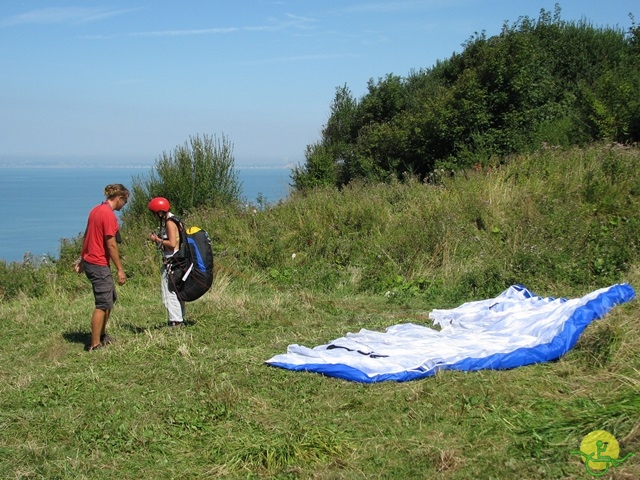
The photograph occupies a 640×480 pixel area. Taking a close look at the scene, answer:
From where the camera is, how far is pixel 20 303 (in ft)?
36.4

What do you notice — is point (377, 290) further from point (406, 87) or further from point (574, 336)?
point (406, 87)

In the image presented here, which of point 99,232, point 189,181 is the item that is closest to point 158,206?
point 99,232

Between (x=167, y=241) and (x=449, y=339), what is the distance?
3265 millimetres

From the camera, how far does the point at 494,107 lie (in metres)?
22.1

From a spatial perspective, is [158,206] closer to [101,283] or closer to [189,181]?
[101,283]

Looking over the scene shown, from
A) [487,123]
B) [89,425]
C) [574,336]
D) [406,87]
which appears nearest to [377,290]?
[574,336]

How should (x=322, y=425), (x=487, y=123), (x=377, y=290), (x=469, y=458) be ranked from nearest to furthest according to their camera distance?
(x=469, y=458), (x=322, y=425), (x=377, y=290), (x=487, y=123)

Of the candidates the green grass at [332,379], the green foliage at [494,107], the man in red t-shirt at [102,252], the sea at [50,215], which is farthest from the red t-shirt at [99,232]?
the green foliage at [494,107]

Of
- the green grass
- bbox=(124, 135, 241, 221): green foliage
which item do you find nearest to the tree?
bbox=(124, 135, 241, 221): green foliage

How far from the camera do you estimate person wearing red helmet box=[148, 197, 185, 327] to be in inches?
299

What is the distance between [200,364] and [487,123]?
17454 millimetres

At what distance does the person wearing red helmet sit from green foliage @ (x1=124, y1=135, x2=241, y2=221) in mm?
12174

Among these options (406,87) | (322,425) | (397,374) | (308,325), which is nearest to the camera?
(322,425)

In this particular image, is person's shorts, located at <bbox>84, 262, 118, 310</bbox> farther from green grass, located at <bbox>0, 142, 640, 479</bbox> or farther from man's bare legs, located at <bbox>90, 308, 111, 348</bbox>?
green grass, located at <bbox>0, 142, 640, 479</bbox>
